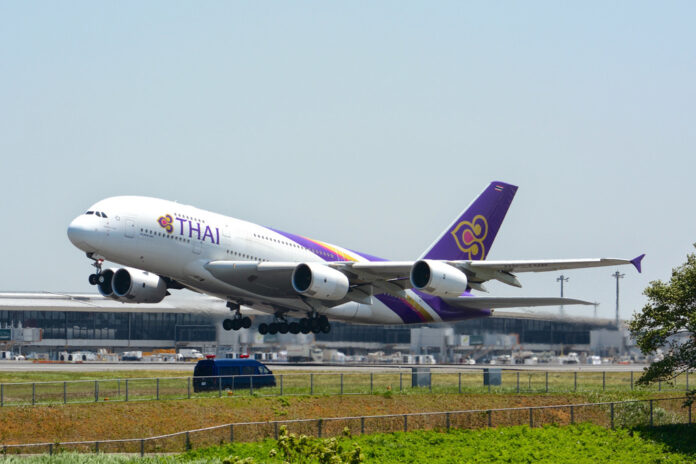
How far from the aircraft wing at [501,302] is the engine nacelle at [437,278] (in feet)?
29.5

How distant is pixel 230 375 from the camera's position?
48219 mm

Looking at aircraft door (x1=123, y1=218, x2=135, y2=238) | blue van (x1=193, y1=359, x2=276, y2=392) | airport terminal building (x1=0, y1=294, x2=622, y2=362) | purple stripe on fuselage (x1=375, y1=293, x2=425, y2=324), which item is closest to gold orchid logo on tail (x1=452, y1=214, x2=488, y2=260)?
purple stripe on fuselage (x1=375, y1=293, x2=425, y2=324)

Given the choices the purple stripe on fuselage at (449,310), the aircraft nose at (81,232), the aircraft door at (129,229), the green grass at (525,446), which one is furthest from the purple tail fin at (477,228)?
the aircraft nose at (81,232)

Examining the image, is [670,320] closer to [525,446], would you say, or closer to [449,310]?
[525,446]

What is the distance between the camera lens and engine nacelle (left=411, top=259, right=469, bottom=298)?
4758cm

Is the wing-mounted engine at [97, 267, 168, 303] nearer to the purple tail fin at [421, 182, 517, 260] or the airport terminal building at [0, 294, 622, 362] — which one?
the purple tail fin at [421, 182, 517, 260]

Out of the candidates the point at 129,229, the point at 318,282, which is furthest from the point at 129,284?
the point at 318,282

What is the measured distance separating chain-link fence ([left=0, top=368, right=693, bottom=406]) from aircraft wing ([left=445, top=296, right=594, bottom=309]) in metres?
4.49

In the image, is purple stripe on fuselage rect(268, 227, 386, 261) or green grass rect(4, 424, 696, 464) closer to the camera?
green grass rect(4, 424, 696, 464)

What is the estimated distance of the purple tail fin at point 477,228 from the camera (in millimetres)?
60188

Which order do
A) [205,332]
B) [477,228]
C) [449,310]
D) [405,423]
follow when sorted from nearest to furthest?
[405,423], [449,310], [477,228], [205,332]

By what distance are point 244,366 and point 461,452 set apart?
47.8 feet

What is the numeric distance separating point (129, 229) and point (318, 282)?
944cm

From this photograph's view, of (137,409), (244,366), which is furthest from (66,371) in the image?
(137,409)
